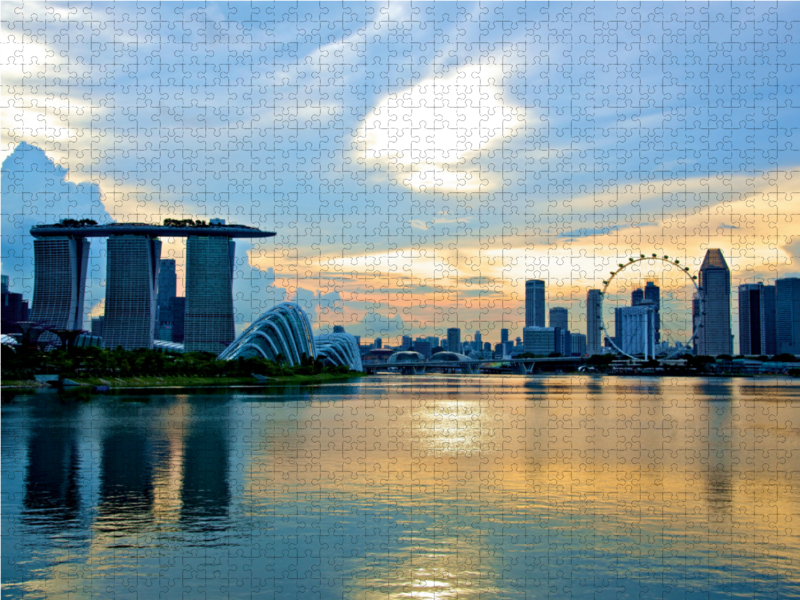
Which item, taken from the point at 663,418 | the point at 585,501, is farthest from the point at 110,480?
the point at 663,418

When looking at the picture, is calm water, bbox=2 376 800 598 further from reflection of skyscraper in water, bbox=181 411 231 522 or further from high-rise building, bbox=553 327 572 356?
high-rise building, bbox=553 327 572 356

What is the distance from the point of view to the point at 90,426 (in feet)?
121

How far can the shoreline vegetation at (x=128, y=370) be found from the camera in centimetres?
7069

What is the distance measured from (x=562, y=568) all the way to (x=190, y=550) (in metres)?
6.79

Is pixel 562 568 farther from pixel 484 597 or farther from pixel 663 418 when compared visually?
pixel 663 418

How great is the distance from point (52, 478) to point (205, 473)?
13.4ft

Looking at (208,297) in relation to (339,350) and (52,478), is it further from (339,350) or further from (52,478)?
(52,478)

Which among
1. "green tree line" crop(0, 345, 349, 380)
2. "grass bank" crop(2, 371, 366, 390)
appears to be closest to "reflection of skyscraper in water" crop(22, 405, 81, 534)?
"grass bank" crop(2, 371, 366, 390)

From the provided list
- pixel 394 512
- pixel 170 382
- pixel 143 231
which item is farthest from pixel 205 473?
pixel 143 231

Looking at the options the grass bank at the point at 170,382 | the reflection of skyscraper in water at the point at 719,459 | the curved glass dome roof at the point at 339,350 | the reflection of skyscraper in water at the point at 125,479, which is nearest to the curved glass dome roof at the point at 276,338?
the grass bank at the point at 170,382

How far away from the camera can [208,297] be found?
561 ft

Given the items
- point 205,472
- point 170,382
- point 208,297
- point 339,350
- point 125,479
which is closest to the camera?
point 125,479

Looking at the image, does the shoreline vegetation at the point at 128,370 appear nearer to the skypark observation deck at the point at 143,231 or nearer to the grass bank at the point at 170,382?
the grass bank at the point at 170,382

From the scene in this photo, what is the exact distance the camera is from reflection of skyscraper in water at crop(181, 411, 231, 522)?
62.4 ft
